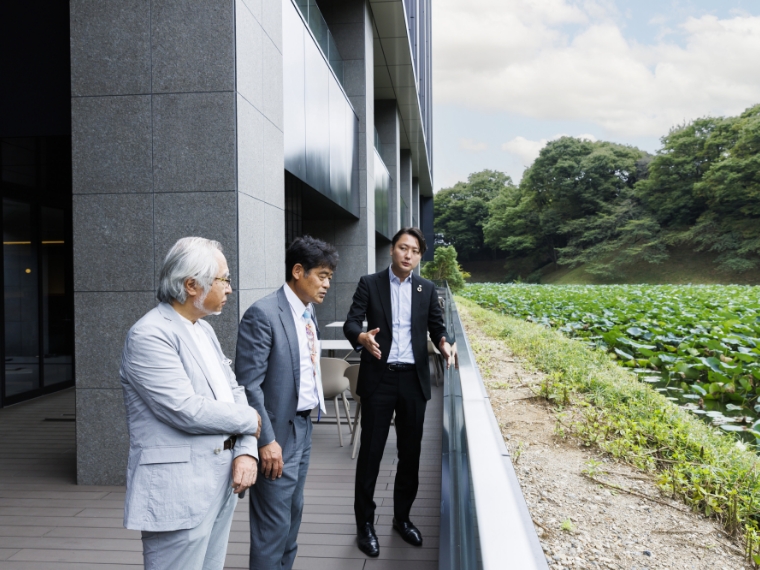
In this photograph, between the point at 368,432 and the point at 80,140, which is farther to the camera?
the point at 80,140

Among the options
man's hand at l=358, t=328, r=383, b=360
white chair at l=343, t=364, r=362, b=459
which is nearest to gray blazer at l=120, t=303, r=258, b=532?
man's hand at l=358, t=328, r=383, b=360

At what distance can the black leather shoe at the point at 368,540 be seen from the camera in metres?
3.34

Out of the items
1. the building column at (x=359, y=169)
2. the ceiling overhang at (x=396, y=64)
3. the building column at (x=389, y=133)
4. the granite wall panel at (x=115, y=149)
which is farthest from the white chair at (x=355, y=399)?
the building column at (x=389, y=133)

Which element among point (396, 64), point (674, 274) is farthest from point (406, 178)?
point (674, 274)

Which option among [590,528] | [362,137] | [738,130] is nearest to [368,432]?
[590,528]

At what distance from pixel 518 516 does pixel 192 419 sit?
1.11 metres

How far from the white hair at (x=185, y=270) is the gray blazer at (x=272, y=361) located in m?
0.50

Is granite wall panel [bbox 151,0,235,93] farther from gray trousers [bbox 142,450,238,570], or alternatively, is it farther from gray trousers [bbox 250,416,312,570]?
gray trousers [bbox 142,450,238,570]

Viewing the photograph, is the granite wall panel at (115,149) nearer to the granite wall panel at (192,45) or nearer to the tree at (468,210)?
the granite wall panel at (192,45)

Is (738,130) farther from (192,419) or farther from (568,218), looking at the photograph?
(192,419)

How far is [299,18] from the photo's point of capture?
6934 mm

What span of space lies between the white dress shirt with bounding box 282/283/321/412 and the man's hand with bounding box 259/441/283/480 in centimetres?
24

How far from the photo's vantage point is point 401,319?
11.4 ft

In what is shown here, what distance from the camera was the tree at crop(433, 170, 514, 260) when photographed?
76250mm
